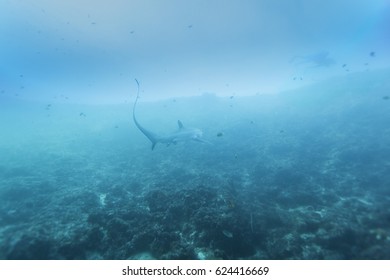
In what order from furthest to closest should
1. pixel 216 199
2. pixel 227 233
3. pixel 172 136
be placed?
pixel 172 136, pixel 216 199, pixel 227 233

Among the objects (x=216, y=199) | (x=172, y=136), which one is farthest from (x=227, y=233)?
(x=172, y=136)

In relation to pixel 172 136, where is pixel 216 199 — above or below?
below

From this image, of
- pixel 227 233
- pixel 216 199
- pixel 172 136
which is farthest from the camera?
pixel 172 136

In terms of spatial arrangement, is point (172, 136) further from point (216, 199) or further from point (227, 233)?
point (227, 233)

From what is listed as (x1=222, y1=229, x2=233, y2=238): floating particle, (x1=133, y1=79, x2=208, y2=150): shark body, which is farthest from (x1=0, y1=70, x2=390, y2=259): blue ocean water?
(x1=133, y1=79, x2=208, y2=150): shark body

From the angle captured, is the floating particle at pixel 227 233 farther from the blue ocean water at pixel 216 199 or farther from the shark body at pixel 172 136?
the shark body at pixel 172 136

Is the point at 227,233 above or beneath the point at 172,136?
beneath

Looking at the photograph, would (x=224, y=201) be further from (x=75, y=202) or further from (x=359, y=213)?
(x=75, y=202)

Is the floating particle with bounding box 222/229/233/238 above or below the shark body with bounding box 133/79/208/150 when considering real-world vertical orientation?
below

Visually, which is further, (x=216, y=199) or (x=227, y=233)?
(x=216, y=199)

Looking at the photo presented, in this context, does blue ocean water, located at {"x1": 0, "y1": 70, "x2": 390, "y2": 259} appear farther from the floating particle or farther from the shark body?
the shark body

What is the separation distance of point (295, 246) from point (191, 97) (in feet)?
284

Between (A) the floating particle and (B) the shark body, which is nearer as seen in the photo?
(A) the floating particle

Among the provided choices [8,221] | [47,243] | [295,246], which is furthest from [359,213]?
[8,221]
